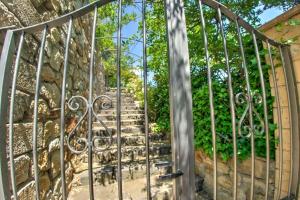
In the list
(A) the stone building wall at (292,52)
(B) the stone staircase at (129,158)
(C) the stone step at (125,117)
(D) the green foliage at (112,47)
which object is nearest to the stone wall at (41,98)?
(B) the stone staircase at (129,158)

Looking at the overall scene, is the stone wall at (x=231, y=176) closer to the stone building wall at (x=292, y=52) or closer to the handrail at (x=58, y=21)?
the stone building wall at (x=292, y=52)

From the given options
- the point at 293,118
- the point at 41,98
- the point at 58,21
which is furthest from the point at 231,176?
the point at 58,21

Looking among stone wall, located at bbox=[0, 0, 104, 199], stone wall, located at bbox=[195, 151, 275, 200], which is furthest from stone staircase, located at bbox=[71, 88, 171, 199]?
stone wall, located at bbox=[195, 151, 275, 200]

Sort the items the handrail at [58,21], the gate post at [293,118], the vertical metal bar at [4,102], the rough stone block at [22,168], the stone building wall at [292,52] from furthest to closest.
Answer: the stone building wall at [292,52]
the gate post at [293,118]
the rough stone block at [22,168]
the handrail at [58,21]
the vertical metal bar at [4,102]

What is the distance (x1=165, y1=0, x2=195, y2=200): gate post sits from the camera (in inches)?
47.2

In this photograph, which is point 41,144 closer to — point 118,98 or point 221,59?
point 118,98

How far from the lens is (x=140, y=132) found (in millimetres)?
3945

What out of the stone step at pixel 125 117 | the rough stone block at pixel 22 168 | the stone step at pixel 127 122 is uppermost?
the stone step at pixel 125 117

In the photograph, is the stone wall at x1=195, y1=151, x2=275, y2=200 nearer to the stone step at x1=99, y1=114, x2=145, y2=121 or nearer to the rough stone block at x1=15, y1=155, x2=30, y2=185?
the stone step at x1=99, y1=114, x2=145, y2=121

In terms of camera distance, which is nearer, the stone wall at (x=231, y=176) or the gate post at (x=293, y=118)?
the gate post at (x=293, y=118)

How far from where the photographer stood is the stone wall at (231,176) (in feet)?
7.58

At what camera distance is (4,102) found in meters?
1.09

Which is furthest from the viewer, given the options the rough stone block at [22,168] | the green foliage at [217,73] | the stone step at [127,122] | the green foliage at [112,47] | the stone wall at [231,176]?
the green foliage at [112,47]

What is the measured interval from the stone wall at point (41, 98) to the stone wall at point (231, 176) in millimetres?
1599
